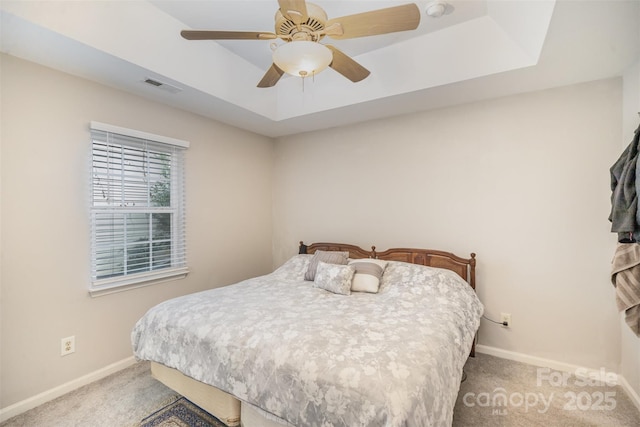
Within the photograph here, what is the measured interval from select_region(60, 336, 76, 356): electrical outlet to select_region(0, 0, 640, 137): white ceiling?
2025 millimetres

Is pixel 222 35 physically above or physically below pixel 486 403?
above

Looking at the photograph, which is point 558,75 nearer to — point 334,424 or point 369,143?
point 369,143

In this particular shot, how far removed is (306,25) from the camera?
1578 mm

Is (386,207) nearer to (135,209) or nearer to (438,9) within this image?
(438,9)

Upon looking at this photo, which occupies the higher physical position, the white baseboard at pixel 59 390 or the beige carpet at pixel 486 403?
the white baseboard at pixel 59 390

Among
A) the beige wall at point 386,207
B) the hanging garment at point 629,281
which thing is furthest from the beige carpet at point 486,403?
the hanging garment at point 629,281

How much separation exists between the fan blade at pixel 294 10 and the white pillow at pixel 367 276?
76.8 inches

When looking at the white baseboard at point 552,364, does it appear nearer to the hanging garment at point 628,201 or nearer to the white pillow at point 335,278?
the hanging garment at point 628,201

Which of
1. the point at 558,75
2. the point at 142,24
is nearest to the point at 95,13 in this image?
the point at 142,24

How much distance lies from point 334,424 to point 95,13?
270 cm

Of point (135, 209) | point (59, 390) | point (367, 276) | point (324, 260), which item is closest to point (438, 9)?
point (367, 276)

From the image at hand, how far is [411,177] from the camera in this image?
3.15 meters

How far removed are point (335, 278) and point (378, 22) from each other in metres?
1.88

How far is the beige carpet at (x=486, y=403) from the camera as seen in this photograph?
188 cm
